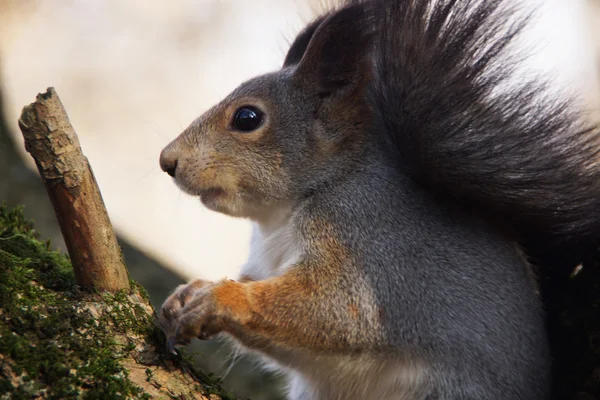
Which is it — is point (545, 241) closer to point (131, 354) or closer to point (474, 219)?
point (474, 219)

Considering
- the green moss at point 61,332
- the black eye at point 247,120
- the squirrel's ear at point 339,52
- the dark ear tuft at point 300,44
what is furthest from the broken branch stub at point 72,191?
the dark ear tuft at point 300,44

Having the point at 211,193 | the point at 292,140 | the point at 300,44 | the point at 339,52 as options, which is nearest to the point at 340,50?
the point at 339,52

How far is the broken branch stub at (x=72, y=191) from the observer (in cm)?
148

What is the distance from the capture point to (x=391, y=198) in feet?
6.44

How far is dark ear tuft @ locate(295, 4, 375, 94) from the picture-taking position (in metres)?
1.98

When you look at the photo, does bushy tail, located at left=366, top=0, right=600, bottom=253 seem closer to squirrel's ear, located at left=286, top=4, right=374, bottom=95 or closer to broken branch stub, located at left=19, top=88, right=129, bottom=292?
squirrel's ear, located at left=286, top=4, right=374, bottom=95

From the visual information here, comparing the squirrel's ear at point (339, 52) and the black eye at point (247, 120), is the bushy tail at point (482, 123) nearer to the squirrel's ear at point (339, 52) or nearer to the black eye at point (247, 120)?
the squirrel's ear at point (339, 52)

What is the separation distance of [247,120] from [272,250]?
0.43 m

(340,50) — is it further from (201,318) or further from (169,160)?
(201,318)

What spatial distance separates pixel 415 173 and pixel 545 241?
17.5 inches

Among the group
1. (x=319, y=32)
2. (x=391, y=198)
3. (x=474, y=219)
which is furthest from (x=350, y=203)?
(x=319, y=32)

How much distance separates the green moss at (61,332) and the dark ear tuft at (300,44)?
3.59 ft

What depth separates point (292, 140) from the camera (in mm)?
2086

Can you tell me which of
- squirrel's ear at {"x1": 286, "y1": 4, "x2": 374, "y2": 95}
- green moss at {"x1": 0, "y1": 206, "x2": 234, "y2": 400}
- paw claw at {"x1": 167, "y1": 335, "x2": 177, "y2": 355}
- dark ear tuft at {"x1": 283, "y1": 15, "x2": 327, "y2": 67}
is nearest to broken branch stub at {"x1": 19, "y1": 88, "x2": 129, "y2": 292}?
green moss at {"x1": 0, "y1": 206, "x2": 234, "y2": 400}
